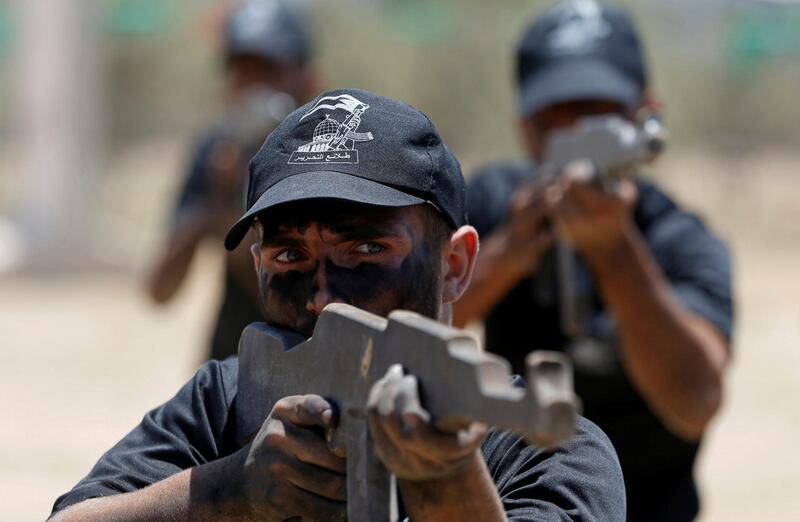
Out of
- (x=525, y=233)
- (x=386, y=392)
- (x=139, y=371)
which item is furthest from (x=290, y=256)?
(x=139, y=371)

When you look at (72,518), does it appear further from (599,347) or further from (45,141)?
(45,141)

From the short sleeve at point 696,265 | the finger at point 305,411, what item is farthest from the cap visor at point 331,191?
the short sleeve at point 696,265

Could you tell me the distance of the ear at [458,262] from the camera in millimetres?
2422

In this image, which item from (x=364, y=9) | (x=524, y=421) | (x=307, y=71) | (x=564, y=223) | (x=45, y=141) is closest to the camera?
(x=524, y=421)

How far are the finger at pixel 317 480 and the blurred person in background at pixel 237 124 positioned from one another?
3628mm

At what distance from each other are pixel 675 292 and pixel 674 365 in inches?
12.0

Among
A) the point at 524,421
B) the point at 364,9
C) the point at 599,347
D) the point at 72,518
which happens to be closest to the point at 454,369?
the point at 524,421

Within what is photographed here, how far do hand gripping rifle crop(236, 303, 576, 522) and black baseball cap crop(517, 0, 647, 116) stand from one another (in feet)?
7.82

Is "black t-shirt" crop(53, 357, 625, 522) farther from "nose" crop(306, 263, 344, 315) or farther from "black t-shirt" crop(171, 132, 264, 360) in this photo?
"black t-shirt" crop(171, 132, 264, 360)

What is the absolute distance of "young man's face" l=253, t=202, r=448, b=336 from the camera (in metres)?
2.26

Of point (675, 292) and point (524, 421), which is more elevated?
point (675, 292)

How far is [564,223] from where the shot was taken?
4.28m

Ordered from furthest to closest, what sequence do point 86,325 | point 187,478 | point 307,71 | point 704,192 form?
point 704,192
point 86,325
point 307,71
point 187,478

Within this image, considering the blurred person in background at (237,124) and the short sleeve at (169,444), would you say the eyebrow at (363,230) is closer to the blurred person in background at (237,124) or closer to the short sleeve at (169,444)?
the short sleeve at (169,444)
